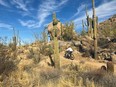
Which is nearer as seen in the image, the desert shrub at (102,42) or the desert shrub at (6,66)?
the desert shrub at (6,66)

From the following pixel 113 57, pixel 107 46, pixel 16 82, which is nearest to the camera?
pixel 16 82

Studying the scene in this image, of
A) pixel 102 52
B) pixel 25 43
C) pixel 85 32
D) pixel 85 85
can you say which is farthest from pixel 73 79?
pixel 25 43

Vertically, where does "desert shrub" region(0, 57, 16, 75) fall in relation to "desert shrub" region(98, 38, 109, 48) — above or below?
below

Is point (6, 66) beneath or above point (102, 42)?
beneath

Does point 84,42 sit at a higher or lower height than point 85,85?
higher

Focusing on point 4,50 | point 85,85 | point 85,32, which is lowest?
point 85,85

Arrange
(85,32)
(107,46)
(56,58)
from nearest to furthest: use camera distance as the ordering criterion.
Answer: (56,58)
(107,46)
(85,32)

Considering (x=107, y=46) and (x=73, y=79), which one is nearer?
(x=73, y=79)

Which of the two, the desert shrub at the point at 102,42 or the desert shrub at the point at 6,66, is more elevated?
the desert shrub at the point at 102,42

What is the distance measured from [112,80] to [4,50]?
437 cm

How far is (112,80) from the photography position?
830 centimetres

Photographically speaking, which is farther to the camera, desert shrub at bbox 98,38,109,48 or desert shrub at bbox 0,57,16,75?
desert shrub at bbox 98,38,109,48

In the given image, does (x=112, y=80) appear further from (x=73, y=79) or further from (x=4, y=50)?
(x=4, y=50)

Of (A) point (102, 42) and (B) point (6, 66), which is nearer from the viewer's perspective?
(B) point (6, 66)
